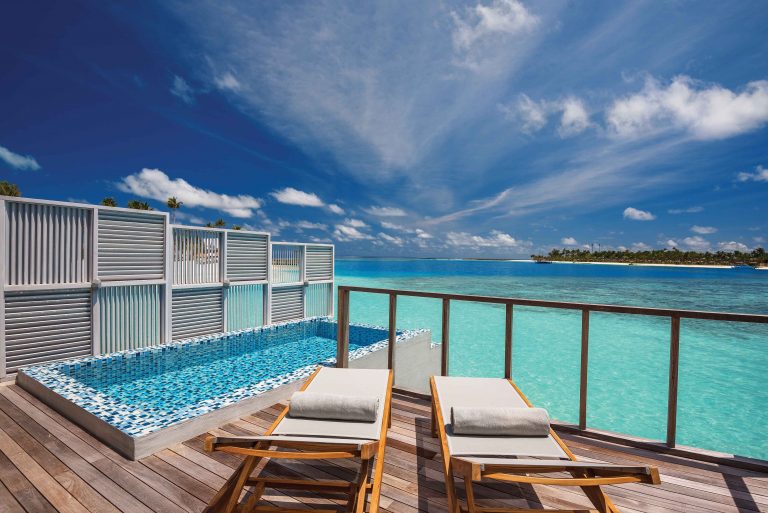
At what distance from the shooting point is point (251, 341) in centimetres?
729

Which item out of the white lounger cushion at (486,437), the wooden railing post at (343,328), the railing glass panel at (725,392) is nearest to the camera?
the white lounger cushion at (486,437)

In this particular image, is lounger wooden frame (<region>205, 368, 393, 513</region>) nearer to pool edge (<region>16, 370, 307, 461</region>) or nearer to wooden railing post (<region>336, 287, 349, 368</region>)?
pool edge (<region>16, 370, 307, 461</region>)

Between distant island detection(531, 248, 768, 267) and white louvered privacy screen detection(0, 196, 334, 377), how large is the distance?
3239 inches

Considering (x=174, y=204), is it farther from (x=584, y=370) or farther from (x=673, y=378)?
(x=673, y=378)

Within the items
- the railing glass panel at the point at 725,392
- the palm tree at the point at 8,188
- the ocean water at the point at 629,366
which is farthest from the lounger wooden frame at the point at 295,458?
the palm tree at the point at 8,188

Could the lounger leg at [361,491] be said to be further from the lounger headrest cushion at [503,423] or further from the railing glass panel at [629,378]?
the railing glass panel at [629,378]

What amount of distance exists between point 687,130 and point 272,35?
133 feet

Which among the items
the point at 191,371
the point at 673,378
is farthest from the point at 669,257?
the point at 191,371

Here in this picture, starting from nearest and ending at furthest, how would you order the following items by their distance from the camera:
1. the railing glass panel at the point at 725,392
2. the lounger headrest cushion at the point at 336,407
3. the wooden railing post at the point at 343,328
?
the lounger headrest cushion at the point at 336,407, the wooden railing post at the point at 343,328, the railing glass panel at the point at 725,392

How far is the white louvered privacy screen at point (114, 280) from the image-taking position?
14.2ft

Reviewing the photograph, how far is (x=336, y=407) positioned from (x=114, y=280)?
514cm

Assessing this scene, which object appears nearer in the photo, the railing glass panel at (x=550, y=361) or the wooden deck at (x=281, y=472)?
the wooden deck at (x=281, y=472)

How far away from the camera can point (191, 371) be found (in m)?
5.74

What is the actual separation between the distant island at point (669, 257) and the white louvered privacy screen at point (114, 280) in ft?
270
